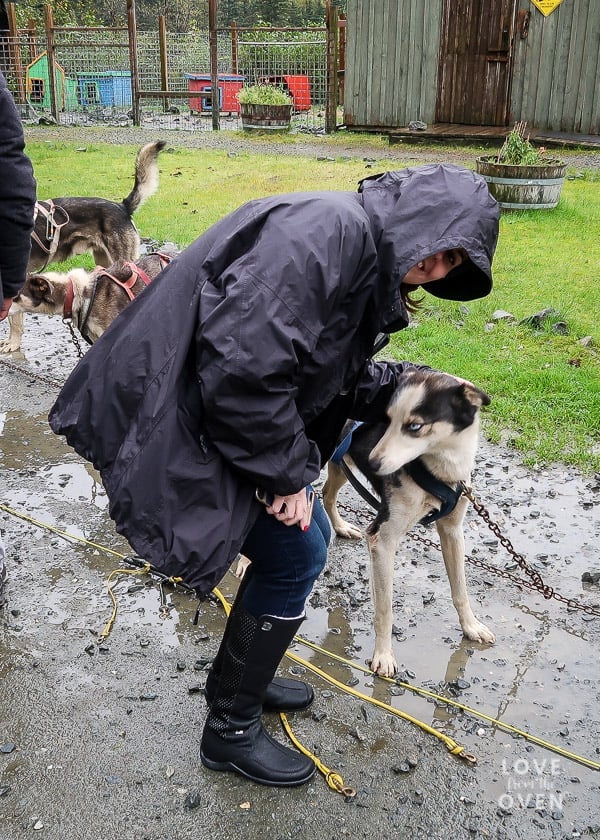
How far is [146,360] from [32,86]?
2136 centimetres

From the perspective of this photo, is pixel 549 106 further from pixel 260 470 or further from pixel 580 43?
pixel 260 470

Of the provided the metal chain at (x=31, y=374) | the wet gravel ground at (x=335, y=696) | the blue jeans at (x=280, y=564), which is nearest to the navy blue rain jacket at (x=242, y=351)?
the blue jeans at (x=280, y=564)

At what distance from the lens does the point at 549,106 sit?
15.2 metres

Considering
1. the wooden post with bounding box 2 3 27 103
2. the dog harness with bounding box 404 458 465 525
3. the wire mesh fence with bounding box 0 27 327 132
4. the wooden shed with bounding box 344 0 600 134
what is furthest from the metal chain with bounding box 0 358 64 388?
the wooden post with bounding box 2 3 27 103

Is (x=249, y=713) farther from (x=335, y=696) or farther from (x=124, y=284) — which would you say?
(x=124, y=284)

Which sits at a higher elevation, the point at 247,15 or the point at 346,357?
the point at 247,15

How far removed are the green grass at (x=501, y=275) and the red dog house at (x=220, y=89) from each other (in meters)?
7.03

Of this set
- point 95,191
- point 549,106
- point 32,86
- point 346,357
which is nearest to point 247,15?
point 32,86

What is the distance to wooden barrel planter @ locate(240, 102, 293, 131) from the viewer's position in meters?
17.4

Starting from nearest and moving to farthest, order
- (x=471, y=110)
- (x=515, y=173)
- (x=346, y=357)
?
(x=346, y=357)
(x=515, y=173)
(x=471, y=110)

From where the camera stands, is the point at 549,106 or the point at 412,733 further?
the point at 549,106

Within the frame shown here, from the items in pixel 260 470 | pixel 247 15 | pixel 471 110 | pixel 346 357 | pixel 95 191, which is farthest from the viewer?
pixel 247 15

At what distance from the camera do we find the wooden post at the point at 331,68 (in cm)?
1692

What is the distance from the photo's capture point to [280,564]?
2.30 metres
